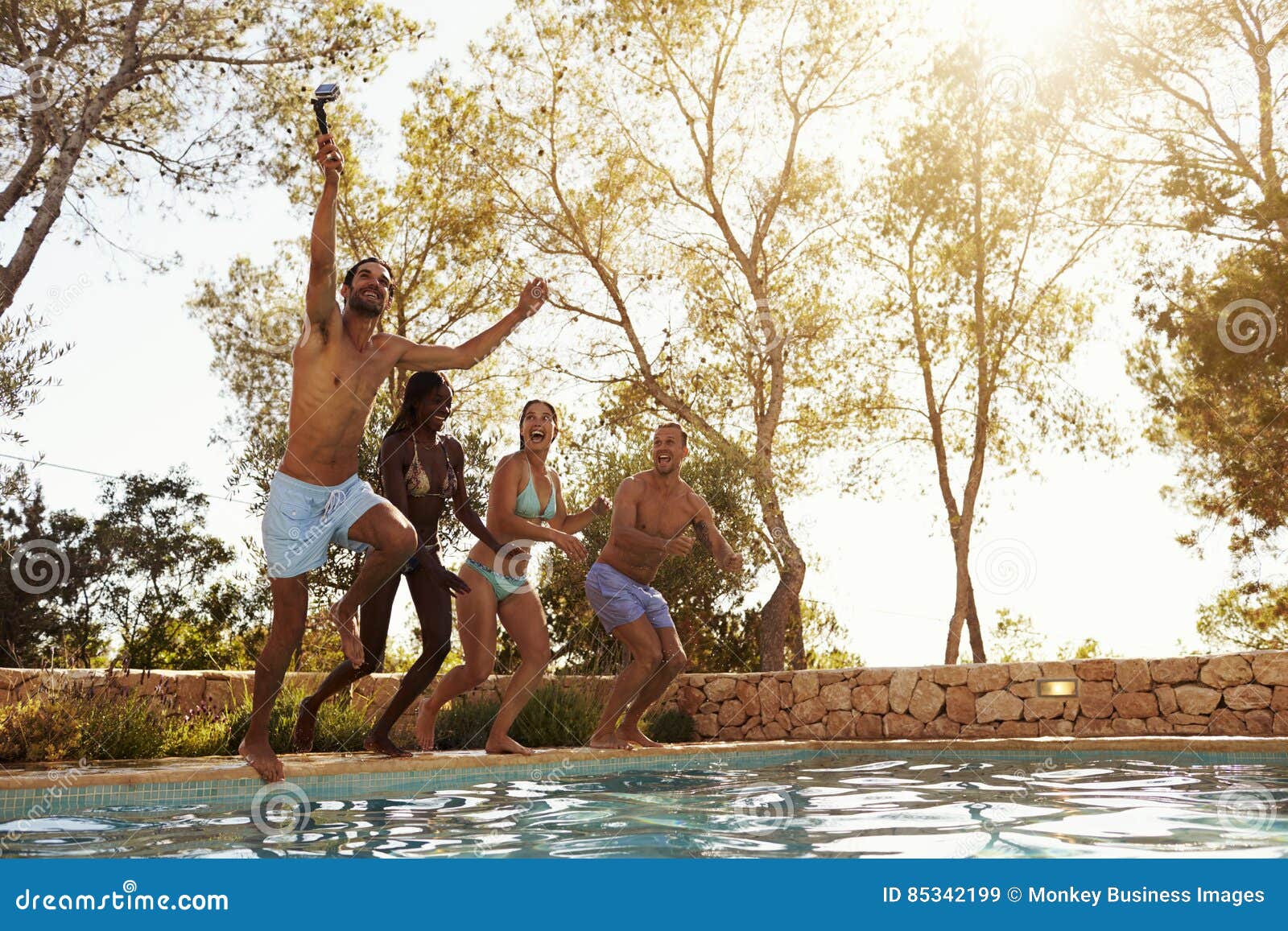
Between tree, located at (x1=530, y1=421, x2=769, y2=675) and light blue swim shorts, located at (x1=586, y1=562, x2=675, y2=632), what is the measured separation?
5525 mm

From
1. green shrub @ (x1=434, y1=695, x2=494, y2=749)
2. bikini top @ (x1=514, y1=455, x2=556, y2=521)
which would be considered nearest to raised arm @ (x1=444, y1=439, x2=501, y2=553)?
bikini top @ (x1=514, y1=455, x2=556, y2=521)

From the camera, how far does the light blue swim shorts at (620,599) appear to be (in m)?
7.56

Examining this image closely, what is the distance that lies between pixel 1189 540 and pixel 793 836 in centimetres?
1225

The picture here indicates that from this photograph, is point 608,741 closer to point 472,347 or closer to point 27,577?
point 472,347

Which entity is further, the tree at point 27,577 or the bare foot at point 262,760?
the tree at point 27,577

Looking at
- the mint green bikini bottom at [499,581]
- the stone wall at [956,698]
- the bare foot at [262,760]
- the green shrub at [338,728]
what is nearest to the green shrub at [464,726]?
the stone wall at [956,698]

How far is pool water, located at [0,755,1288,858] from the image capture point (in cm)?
377

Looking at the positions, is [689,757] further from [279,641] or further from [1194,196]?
[1194,196]

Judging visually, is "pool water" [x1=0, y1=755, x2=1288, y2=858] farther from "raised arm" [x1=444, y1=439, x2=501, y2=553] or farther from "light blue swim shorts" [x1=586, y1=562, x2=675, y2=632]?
"raised arm" [x1=444, y1=439, x2=501, y2=553]

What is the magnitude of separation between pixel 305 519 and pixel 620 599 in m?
2.84

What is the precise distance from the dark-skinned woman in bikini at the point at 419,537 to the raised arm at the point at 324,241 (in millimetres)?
1380

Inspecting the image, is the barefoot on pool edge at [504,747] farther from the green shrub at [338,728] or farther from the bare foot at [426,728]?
the green shrub at [338,728]

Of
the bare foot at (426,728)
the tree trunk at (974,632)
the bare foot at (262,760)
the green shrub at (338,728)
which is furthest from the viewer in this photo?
the tree trunk at (974,632)

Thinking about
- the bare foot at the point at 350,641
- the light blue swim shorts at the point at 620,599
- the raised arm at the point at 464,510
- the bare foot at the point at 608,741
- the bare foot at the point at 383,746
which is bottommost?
the bare foot at the point at 608,741
